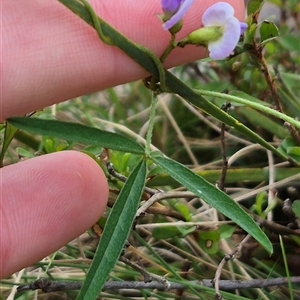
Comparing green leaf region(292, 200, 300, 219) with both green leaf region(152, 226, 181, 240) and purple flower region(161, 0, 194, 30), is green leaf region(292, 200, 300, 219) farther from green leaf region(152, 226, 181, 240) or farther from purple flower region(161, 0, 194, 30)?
purple flower region(161, 0, 194, 30)

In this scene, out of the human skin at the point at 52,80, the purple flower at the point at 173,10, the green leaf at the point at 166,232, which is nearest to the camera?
the purple flower at the point at 173,10

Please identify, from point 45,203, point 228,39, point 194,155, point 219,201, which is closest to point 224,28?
point 228,39

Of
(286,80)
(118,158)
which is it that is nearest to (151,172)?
(118,158)

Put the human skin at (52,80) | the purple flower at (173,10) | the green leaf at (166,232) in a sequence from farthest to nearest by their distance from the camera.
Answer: the green leaf at (166,232)
the human skin at (52,80)
the purple flower at (173,10)

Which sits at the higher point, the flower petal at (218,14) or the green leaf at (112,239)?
the flower petal at (218,14)

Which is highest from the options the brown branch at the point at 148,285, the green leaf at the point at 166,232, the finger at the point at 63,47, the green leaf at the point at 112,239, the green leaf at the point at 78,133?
the finger at the point at 63,47

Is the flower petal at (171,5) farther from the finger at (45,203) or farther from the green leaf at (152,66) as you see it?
the finger at (45,203)

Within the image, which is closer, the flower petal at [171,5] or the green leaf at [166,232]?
the flower petal at [171,5]

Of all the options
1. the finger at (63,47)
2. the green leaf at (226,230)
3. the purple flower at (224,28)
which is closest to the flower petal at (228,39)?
the purple flower at (224,28)
